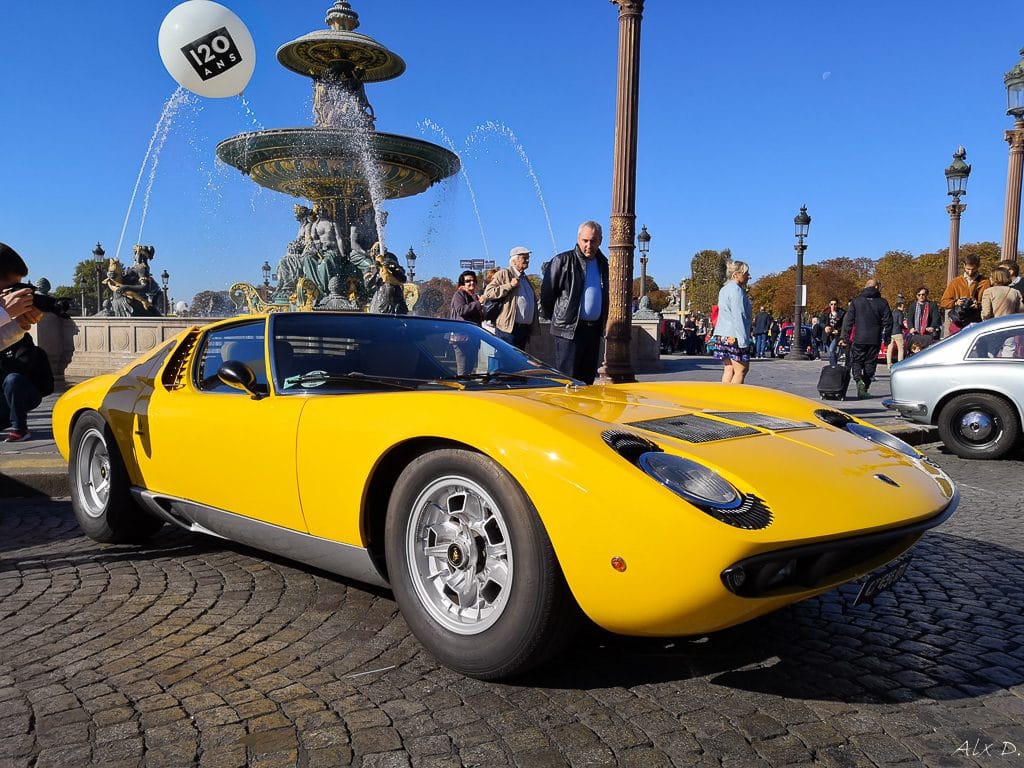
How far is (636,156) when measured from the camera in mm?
8578

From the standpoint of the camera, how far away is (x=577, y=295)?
6.98 m

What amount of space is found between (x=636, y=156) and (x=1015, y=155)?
1241cm

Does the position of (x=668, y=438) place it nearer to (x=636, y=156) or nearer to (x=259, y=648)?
(x=259, y=648)

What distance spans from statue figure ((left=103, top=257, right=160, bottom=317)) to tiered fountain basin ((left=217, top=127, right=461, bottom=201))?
4269 mm

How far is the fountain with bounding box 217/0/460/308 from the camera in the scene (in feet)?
66.6

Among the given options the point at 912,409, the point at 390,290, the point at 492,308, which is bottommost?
the point at 912,409

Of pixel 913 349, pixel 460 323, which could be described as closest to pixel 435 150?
pixel 913 349

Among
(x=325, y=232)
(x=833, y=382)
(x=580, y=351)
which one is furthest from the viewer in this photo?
(x=325, y=232)

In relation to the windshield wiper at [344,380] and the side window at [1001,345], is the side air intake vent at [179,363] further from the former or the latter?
the side window at [1001,345]

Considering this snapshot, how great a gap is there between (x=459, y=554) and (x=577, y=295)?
15.1 feet

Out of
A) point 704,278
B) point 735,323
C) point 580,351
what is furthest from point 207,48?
point 704,278

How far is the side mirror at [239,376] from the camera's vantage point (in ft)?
11.1

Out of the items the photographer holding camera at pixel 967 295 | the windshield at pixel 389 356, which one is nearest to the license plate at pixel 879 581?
the windshield at pixel 389 356

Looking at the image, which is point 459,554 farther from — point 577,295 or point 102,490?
point 577,295
